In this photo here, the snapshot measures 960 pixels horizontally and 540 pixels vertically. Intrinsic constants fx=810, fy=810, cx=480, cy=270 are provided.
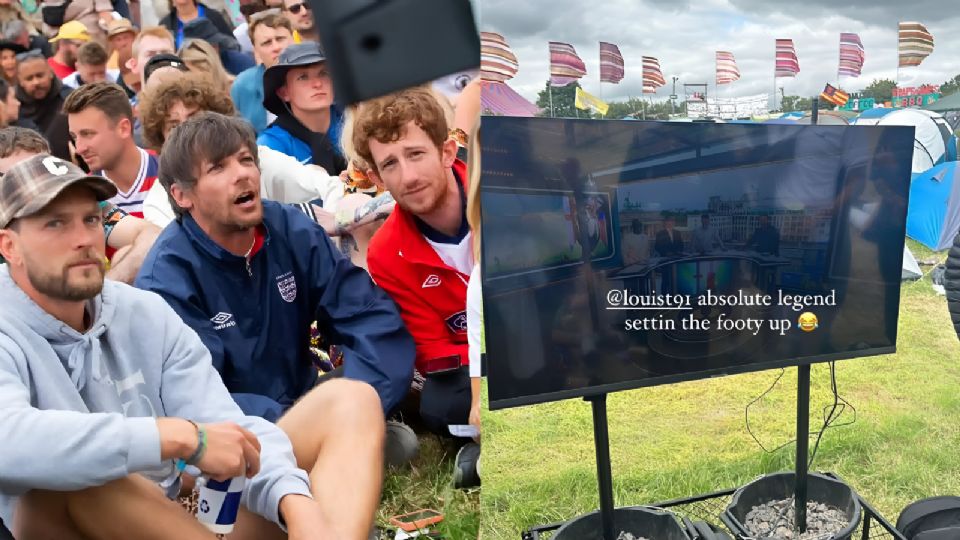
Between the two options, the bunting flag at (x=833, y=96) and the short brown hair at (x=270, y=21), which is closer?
the bunting flag at (x=833, y=96)

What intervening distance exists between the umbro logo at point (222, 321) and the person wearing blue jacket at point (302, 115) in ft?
1.70

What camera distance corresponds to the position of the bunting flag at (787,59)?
7.28 ft

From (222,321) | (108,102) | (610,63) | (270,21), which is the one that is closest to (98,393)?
(222,321)

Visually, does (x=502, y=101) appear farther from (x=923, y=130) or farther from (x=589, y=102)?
(x=923, y=130)

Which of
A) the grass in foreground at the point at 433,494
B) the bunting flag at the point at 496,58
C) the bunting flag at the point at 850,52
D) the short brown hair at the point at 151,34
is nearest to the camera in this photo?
the bunting flag at the point at 496,58

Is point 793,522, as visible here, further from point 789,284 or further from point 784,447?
point 789,284

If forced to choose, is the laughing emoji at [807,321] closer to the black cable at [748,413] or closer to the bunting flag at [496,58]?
the black cable at [748,413]

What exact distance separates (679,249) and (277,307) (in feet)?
2.93

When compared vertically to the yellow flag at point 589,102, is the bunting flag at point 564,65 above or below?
above

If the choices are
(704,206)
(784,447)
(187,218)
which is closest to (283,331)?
(187,218)

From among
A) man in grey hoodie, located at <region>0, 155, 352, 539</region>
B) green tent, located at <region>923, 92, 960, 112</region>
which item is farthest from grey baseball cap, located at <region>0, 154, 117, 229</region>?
green tent, located at <region>923, 92, 960, 112</region>

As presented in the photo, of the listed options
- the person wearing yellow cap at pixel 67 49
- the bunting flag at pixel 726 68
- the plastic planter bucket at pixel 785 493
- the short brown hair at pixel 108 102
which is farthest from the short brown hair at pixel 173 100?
the person wearing yellow cap at pixel 67 49

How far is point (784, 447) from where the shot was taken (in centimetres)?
253

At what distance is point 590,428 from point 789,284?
82 cm
